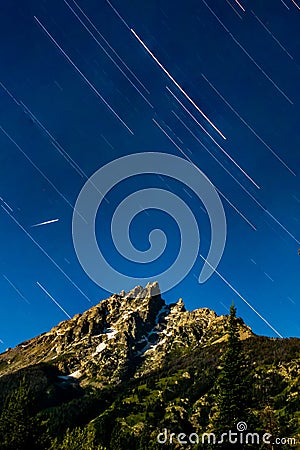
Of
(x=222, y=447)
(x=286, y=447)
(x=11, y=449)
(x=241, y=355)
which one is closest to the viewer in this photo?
(x=11, y=449)

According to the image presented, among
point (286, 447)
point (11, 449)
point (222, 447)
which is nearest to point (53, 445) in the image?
point (11, 449)

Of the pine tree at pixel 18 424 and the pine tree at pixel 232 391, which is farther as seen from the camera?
the pine tree at pixel 232 391

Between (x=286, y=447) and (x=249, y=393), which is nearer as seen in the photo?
(x=249, y=393)

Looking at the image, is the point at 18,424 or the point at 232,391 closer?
the point at 18,424

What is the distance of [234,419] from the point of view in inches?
1812

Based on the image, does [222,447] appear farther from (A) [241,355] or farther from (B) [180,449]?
(B) [180,449]

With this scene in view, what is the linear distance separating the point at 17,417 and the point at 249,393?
1061 inches

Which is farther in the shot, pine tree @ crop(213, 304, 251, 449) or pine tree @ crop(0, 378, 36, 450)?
pine tree @ crop(213, 304, 251, 449)

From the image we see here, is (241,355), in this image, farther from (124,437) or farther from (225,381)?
(124,437)

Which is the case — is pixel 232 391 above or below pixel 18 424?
above

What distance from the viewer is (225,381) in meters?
48.6

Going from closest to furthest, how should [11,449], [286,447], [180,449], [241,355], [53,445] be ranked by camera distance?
[11,449] → [53,445] → [241,355] → [286,447] → [180,449]

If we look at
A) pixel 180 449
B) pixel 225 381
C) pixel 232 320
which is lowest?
pixel 180 449

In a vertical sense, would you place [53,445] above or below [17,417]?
below
